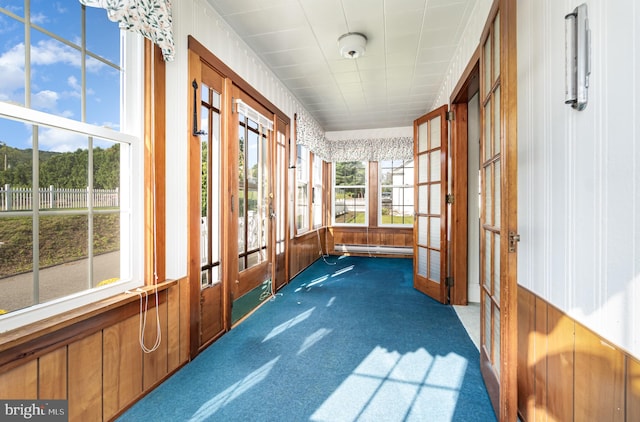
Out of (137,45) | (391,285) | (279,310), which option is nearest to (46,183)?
(137,45)

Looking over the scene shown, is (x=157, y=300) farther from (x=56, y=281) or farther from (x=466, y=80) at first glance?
(x=466, y=80)

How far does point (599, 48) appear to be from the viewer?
861mm

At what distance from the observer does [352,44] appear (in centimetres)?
262

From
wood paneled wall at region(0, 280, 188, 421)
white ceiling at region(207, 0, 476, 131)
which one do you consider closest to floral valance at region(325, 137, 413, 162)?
white ceiling at region(207, 0, 476, 131)

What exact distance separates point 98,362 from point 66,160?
99 centimetres

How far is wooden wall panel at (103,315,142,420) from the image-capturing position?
4.68 ft

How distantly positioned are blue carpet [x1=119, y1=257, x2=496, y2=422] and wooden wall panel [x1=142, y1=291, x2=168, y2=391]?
0.08m

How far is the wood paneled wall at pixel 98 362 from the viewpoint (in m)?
1.12

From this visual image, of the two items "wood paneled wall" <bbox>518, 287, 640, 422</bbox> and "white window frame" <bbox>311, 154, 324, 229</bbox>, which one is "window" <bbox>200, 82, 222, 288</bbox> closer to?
"wood paneled wall" <bbox>518, 287, 640, 422</bbox>

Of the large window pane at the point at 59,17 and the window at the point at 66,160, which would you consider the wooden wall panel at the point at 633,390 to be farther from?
the large window pane at the point at 59,17

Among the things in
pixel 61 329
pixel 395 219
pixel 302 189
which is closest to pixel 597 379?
pixel 61 329

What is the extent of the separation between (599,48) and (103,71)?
6.90ft

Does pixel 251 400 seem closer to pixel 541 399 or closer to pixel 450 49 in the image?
pixel 541 399

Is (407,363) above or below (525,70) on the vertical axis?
below
